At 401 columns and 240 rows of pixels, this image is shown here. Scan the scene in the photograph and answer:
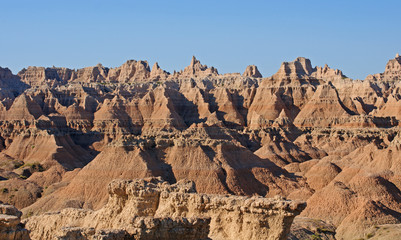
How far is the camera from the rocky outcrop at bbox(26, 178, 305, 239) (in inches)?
1017

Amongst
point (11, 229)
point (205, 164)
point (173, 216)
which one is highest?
point (205, 164)

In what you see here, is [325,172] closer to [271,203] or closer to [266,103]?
[271,203]

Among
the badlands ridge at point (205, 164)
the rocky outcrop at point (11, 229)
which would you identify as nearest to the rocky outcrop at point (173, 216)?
the badlands ridge at point (205, 164)

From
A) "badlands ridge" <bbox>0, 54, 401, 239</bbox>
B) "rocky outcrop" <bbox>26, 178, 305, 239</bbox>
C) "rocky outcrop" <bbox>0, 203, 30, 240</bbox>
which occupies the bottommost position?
"rocky outcrop" <bbox>0, 203, 30, 240</bbox>

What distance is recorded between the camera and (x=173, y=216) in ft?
99.3

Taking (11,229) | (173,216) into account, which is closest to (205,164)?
(173,216)

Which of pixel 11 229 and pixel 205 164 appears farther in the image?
pixel 205 164

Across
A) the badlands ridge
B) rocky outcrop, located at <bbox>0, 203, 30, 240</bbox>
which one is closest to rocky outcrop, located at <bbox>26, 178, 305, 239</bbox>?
the badlands ridge

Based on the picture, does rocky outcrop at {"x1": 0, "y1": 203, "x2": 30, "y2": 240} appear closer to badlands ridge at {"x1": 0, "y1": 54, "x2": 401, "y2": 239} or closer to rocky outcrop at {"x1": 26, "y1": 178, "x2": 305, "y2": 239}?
badlands ridge at {"x1": 0, "y1": 54, "x2": 401, "y2": 239}

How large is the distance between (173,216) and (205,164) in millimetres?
42716

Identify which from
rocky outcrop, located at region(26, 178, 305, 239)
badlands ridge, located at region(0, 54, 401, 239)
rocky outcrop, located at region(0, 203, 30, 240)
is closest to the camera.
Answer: rocky outcrop, located at region(0, 203, 30, 240)

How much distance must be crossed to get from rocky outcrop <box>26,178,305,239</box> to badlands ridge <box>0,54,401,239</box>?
57mm

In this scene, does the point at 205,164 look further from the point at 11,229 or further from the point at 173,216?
the point at 11,229

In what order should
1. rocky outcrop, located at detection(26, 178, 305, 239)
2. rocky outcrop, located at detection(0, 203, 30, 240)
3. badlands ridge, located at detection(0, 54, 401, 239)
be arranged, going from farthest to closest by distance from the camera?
badlands ridge, located at detection(0, 54, 401, 239)
rocky outcrop, located at detection(26, 178, 305, 239)
rocky outcrop, located at detection(0, 203, 30, 240)
